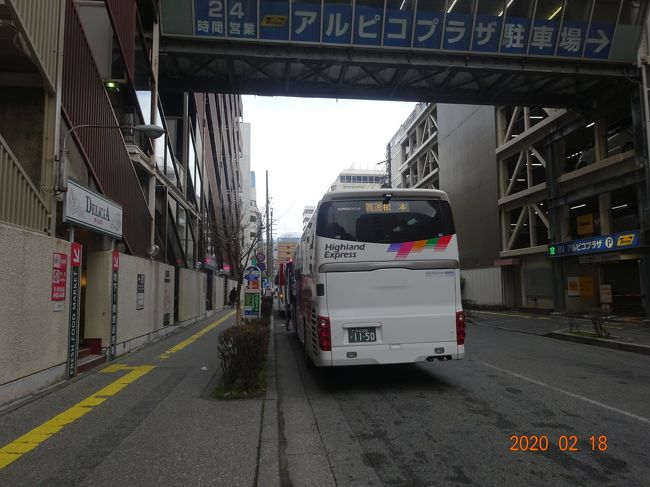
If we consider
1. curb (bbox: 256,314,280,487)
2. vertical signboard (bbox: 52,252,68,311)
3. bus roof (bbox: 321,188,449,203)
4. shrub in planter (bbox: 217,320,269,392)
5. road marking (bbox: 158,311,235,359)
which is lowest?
curb (bbox: 256,314,280,487)

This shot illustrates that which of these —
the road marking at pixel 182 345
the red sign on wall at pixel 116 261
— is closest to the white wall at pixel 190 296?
the road marking at pixel 182 345

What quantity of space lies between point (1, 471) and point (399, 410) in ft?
14.9

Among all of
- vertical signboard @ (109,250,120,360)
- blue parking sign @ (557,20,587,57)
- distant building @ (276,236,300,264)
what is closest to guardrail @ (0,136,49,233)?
vertical signboard @ (109,250,120,360)

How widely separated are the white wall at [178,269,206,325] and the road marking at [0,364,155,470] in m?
11.6

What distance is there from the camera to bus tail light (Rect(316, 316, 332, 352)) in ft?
24.7

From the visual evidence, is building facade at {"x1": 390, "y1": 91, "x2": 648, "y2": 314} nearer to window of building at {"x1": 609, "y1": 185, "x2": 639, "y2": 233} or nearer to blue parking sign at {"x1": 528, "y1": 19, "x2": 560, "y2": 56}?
window of building at {"x1": 609, "y1": 185, "x2": 639, "y2": 233}

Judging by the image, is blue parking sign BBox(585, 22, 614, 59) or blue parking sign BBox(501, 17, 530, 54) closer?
blue parking sign BBox(501, 17, 530, 54)

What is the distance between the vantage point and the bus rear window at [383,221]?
7.84 metres

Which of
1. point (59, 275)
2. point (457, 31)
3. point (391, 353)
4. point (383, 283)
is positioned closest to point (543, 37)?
point (457, 31)

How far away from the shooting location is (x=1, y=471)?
4.45 meters

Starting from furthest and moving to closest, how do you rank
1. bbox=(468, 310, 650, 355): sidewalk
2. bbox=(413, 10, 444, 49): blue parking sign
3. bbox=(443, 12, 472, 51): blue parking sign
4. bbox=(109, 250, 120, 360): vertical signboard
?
bbox=(443, 12, 472, 51): blue parking sign < bbox=(413, 10, 444, 49): blue parking sign < bbox=(468, 310, 650, 355): sidewalk < bbox=(109, 250, 120, 360): vertical signboard

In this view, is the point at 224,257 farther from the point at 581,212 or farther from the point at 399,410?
the point at 399,410

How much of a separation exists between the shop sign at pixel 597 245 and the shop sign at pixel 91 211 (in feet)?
65.6

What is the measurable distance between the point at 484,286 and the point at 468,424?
3229 cm
